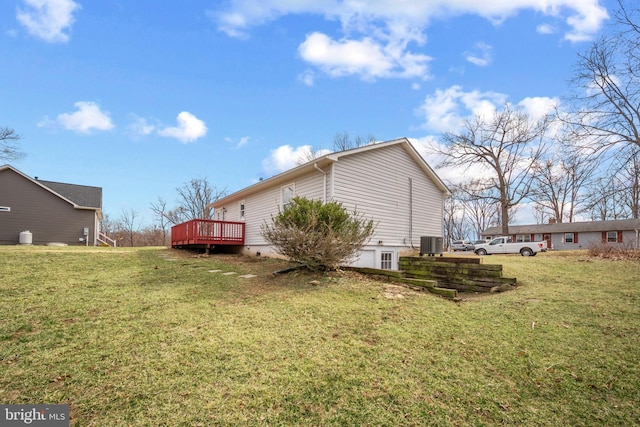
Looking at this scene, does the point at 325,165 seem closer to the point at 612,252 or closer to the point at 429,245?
the point at 429,245

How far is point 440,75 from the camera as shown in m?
11.1

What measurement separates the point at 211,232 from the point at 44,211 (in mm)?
13867

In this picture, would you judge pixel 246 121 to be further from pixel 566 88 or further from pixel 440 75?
pixel 566 88

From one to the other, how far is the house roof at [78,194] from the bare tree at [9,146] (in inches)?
117

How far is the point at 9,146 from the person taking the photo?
22.6m

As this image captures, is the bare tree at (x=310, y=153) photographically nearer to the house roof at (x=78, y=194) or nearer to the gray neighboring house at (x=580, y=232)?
the house roof at (x=78, y=194)

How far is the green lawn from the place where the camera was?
8.68ft

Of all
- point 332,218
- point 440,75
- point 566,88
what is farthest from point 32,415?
point 566,88

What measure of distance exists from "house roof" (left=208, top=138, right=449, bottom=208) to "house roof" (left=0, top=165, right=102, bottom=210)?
11.6m

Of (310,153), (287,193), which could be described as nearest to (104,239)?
(287,193)

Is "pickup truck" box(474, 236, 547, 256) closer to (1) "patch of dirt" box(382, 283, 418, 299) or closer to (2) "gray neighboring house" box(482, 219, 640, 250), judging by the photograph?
(2) "gray neighboring house" box(482, 219, 640, 250)

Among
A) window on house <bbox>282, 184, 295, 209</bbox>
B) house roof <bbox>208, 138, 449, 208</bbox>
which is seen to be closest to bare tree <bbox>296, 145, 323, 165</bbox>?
house roof <bbox>208, 138, 449, 208</bbox>

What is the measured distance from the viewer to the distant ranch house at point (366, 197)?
10867 mm

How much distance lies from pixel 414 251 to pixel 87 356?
12.2 meters
